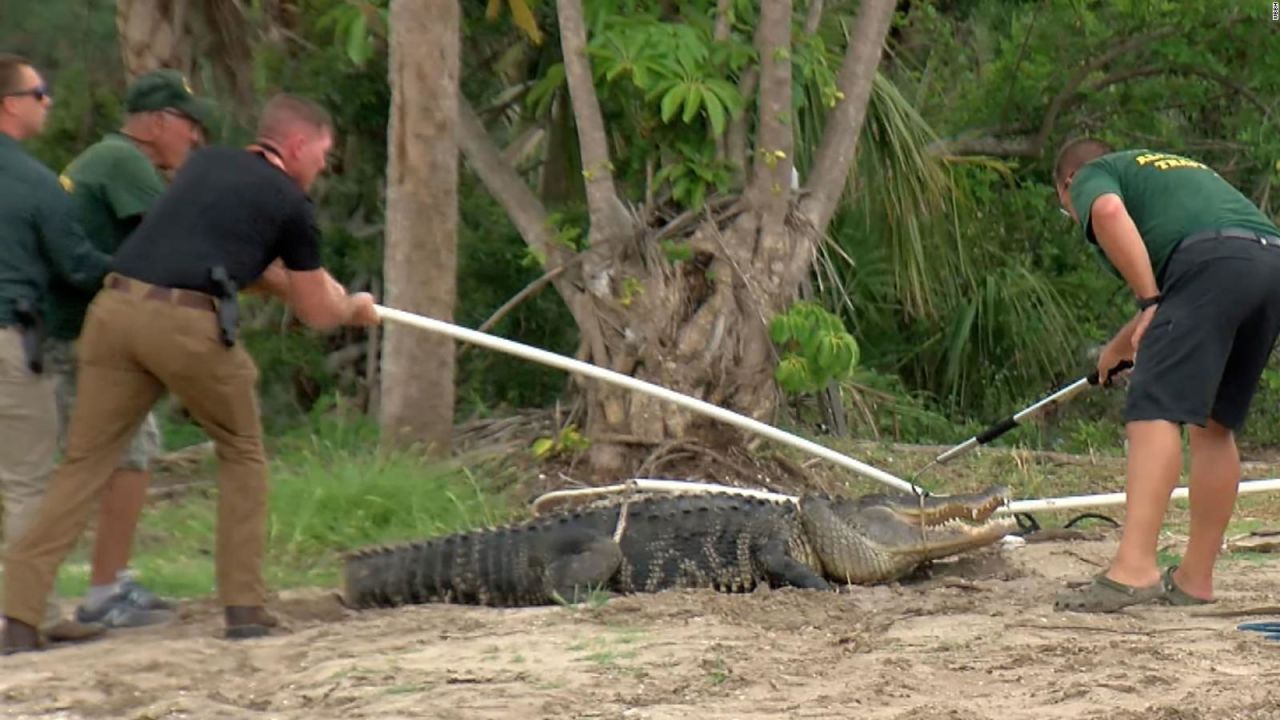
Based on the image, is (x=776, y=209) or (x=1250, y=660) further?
(x=776, y=209)

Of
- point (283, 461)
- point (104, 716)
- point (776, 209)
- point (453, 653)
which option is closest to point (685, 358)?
point (776, 209)

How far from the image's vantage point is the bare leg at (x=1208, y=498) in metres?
5.90

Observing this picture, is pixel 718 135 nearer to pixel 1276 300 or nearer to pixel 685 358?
pixel 685 358

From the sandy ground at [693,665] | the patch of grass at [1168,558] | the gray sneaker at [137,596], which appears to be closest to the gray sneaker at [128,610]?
the gray sneaker at [137,596]

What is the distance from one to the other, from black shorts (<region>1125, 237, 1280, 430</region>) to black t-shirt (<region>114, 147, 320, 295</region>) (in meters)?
2.82

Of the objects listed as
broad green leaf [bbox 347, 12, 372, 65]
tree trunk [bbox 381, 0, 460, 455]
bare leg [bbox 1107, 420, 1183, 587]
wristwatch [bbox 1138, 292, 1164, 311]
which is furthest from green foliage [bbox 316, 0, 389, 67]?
bare leg [bbox 1107, 420, 1183, 587]

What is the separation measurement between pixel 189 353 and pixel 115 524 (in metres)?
0.96

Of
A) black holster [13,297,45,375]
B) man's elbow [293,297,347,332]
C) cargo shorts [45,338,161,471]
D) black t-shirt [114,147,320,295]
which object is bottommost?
cargo shorts [45,338,161,471]

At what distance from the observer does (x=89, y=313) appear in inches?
215

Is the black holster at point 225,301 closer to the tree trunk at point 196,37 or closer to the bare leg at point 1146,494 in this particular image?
the bare leg at point 1146,494

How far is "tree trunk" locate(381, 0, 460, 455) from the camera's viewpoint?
8.38m

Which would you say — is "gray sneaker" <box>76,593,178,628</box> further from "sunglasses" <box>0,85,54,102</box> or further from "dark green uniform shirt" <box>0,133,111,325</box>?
"sunglasses" <box>0,85,54,102</box>

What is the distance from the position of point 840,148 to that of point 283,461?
3436 mm

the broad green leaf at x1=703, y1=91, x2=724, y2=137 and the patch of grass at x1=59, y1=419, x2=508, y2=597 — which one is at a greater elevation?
the broad green leaf at x1=703, y1=91, x2=724, y2=137
